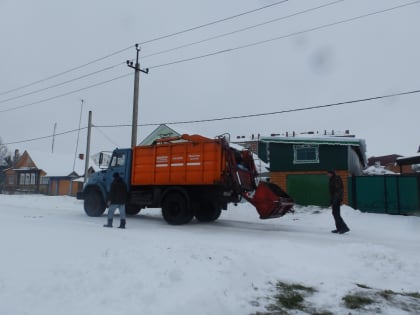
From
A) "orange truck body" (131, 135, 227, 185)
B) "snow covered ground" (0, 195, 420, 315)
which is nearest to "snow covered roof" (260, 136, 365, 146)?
"orange truck body" (131, 135, 227, 185)

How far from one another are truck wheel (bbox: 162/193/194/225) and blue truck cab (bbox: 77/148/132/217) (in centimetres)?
201

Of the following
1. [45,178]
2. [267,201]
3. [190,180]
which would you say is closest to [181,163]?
[190,180]

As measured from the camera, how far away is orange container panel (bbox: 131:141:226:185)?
1233 centimetres

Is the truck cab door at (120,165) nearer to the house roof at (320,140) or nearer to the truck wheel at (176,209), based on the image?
the truck wheel at (176,209)

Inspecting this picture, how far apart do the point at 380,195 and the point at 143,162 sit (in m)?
10.5

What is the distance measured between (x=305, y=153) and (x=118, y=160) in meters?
11.2

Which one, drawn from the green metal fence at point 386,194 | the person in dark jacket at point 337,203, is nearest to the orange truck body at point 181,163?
the person in dark jacket at point 337,203

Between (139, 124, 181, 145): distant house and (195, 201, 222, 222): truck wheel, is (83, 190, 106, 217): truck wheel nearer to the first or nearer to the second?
(195, 201, 222, 222): truck wheel

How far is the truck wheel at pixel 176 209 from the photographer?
12695 mm

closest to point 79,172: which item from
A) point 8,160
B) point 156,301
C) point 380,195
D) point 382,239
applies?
point 8,160

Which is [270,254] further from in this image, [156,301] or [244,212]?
[244,212]

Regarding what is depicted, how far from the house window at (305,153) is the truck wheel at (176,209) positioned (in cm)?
1058

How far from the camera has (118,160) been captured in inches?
575

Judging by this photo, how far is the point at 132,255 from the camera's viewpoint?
595 centimetres
